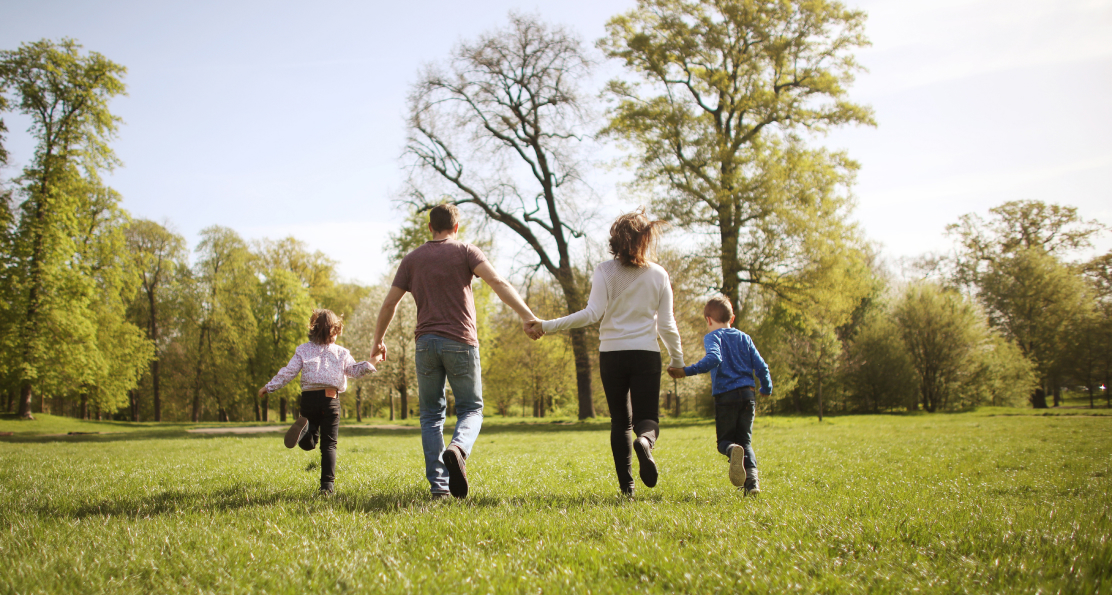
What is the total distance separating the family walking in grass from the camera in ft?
15.4

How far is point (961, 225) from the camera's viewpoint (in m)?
41.9

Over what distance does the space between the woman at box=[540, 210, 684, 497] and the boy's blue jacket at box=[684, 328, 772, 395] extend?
675mm

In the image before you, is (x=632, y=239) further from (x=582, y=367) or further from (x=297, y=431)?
(x=582, y=367)

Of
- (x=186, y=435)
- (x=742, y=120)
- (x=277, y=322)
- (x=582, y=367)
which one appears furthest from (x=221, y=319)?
(x=742, y=120)

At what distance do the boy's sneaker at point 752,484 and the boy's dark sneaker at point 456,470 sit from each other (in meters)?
2.49

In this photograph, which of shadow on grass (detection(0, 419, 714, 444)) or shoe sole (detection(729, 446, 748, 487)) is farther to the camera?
shadow on grass (detection(0, 419, 714, 444))

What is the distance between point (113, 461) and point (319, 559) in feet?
26.1

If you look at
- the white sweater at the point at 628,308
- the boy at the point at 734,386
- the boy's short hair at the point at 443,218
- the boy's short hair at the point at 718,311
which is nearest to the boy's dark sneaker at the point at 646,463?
the white sweater at the point at 628,308

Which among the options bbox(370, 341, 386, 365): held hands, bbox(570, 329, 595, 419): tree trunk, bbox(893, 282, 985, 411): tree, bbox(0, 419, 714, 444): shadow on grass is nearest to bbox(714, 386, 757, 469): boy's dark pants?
bbox(370, 341, 386, 365): held hands

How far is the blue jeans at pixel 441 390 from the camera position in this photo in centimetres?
475

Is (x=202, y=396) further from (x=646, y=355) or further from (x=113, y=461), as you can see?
(x=646, y=355)

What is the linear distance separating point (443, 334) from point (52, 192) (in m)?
27.8

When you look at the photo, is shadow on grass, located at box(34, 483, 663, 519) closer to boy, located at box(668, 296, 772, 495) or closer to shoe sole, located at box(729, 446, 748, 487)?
shoe sole, located at box(729, 446, 748, 487)

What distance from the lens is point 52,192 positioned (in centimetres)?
2391
